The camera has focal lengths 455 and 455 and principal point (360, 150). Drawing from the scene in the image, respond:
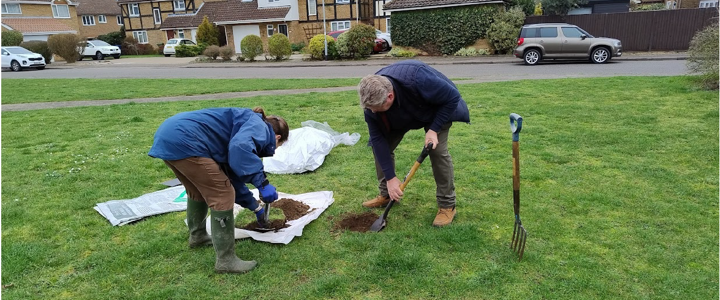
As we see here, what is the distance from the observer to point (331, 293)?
3070 mm

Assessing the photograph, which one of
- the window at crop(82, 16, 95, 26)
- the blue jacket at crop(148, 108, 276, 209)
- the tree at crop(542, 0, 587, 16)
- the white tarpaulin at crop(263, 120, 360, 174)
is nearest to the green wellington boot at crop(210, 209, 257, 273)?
→ the blue jacket at crop(148, 108, 276, 209)

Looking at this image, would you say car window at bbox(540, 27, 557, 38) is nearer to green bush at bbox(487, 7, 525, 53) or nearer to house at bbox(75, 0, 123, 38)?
green bush at bbox(487, 7, 525, 53)

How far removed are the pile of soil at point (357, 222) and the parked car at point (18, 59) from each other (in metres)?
28.1

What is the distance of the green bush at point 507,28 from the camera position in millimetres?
20672

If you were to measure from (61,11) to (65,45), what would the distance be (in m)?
16.1

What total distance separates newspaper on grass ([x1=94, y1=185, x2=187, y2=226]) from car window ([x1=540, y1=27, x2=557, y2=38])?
15619mm

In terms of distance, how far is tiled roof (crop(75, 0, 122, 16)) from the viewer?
46819 mm

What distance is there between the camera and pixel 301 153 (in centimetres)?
570

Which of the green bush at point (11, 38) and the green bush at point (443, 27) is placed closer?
the green bush at point (443, 27)

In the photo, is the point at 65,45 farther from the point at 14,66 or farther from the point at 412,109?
the point at 412,109

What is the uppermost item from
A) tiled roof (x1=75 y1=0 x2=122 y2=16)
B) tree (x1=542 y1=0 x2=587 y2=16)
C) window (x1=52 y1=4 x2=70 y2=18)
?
tiled roof (x1=75 y1=0 x2=122 y2=16)

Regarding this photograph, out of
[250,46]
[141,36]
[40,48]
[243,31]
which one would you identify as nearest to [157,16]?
[141,36]

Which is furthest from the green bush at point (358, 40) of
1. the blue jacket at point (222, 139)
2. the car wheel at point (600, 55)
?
the blue jacket at point (222, 139)

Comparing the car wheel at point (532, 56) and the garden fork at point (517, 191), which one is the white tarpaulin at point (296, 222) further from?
the car wheel at point (532, 56)
